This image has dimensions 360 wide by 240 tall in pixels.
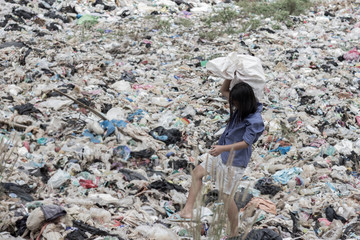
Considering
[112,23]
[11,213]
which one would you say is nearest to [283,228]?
[11,213]

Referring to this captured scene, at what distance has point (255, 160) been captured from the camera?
461 cm

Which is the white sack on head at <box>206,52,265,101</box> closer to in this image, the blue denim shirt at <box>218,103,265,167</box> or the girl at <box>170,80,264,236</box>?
the girl at <box>170,80,264,236</box>

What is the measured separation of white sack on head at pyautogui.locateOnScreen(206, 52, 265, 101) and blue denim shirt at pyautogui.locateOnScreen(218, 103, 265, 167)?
0.53 ft

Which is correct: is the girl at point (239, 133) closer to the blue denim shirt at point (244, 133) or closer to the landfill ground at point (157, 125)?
the blue denim shirt at point (244, 133)

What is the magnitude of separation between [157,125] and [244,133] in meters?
2.47

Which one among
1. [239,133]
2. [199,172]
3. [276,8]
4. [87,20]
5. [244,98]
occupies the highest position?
[244,98]

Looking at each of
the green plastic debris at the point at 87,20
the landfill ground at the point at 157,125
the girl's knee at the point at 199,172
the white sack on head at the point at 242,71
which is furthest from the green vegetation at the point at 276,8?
the girl's knee at the point at 199,172

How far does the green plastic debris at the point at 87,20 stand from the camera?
9.32 metres

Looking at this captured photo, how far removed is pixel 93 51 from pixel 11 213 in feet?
17.2

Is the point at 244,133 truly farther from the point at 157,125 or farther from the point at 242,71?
the point at 157,125

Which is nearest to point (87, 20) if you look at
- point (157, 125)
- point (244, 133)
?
point (157, 125)

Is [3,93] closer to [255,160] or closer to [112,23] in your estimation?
[255,160]

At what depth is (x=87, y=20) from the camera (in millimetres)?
9422

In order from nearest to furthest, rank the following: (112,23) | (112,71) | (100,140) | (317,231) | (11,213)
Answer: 1. (11,213)
2. (317,231)
3. (100,140)
4. (112,71)
5. (112,23)
